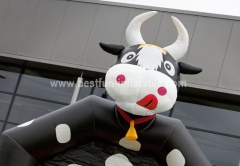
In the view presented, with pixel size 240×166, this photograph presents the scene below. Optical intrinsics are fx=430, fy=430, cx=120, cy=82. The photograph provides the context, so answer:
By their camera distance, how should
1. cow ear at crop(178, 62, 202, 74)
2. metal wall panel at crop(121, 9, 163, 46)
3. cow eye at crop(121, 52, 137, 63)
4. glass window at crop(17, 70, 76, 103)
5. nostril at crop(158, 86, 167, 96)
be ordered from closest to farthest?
nostril at crop(158, 86, 167, 96), cow eye at crop(121, 52, 137, 63), cow ear at crop(178, 62, 202, 74), metal wall panel at crop(121, 9, 163, 46), glass window at crop(17, 70, 76, 103)

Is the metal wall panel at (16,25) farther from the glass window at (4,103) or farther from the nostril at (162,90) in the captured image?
the nostril at (162,90)

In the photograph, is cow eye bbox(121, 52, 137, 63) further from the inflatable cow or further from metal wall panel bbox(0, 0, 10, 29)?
metal wall panel bbox(0, 0, 10, 29)

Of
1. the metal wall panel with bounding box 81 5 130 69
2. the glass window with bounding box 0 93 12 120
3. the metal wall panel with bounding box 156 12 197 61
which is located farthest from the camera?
the glass window with bounding box 0 93 12 120

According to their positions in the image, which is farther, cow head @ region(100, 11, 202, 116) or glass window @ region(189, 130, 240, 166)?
glass window @ region(189, 130, 240, 166)

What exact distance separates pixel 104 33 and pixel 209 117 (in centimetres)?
268

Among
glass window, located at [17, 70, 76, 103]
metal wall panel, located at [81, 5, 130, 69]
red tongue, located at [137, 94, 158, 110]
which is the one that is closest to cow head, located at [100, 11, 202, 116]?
red tongue, located at [137, 94, 158, 110]

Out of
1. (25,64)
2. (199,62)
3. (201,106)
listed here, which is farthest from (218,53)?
(25,64)

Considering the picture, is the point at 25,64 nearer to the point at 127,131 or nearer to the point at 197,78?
the point at 197,78

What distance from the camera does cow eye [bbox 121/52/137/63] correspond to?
11.3 feet

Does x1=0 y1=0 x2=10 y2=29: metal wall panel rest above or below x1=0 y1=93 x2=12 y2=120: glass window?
above

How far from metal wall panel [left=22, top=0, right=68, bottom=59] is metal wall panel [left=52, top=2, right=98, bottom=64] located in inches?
5.3

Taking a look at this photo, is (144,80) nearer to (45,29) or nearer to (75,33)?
(75,33)

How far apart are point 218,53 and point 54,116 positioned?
180 inches

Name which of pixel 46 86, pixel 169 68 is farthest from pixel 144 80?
pixel 46 86
